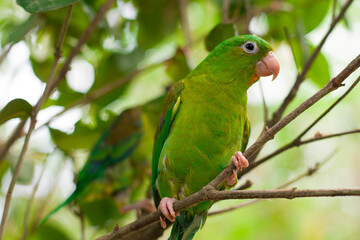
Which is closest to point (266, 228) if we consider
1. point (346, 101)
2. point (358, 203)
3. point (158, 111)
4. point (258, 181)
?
point (258, 181)

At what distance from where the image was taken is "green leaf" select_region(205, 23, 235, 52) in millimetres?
1500

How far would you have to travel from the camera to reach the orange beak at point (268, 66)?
1.43 meters

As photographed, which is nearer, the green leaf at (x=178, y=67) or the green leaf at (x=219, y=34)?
the green leaf at (x=219, y=34)

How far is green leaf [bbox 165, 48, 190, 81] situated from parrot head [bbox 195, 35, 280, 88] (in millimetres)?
309

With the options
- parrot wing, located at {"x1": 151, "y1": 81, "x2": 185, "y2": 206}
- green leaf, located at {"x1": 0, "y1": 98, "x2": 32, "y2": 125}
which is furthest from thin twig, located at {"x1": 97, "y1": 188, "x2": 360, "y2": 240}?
green leaf, located at {"x1": 0, "y1": 98, "x2": 32, "y2": 125}

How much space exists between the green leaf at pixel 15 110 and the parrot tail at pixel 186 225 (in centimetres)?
65

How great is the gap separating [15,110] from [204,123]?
629 millimetres

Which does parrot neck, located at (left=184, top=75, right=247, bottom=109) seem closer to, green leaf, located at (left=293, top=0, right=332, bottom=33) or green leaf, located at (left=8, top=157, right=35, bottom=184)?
green leaf, located at (left=293, top=0, right=332, bottom=33)

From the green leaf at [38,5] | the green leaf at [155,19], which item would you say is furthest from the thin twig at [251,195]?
the green leaf at [155,19]

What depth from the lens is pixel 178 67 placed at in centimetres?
187

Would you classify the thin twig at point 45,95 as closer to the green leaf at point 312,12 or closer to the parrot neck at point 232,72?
the parrot neck at point 232,72

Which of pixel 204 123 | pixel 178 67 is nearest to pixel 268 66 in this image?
pixel 204 123

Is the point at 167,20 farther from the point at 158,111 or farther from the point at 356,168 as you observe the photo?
the point at 356,168

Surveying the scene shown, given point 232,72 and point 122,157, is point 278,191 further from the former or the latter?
point 122,157
